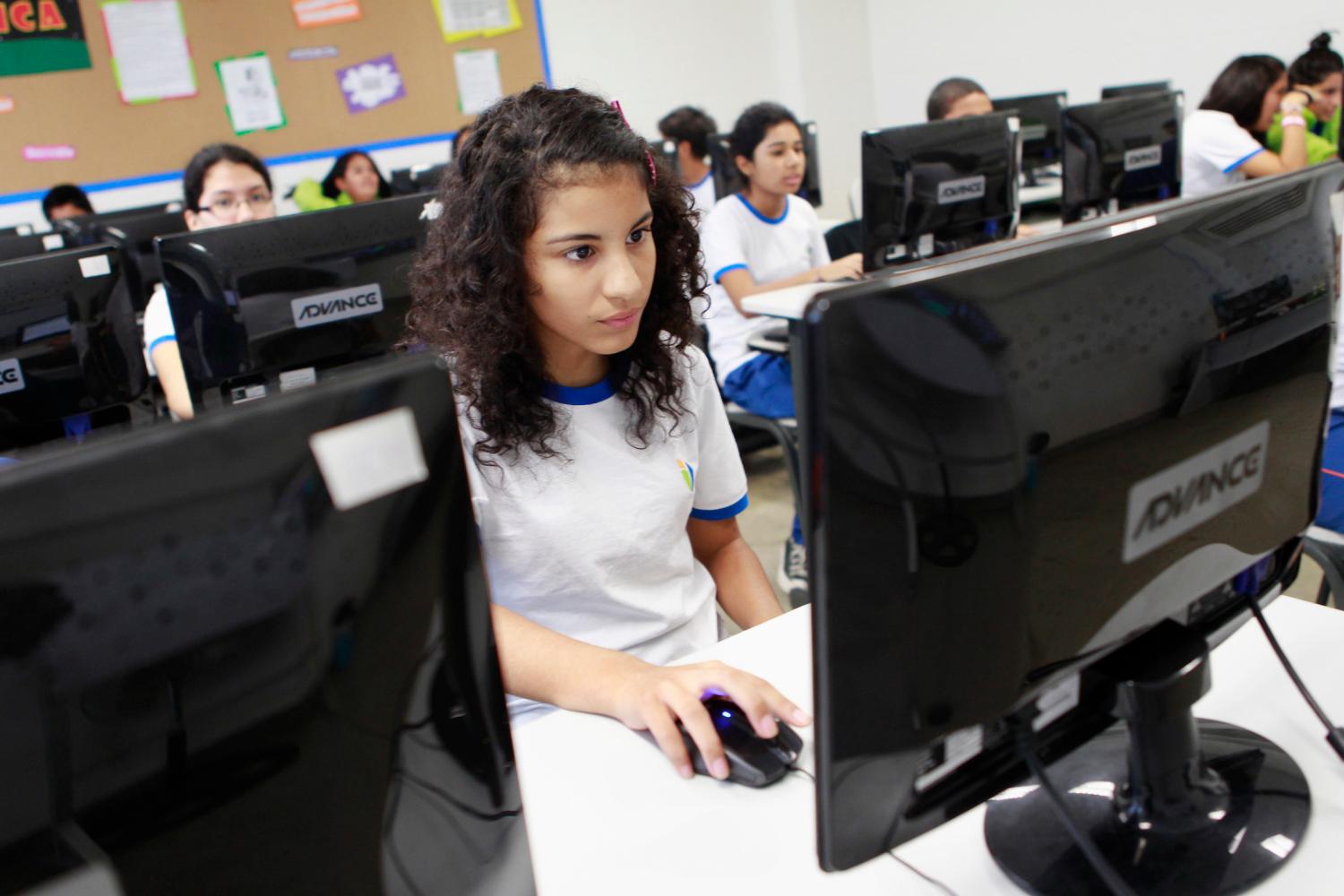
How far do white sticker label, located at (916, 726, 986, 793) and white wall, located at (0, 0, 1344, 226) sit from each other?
496 cm

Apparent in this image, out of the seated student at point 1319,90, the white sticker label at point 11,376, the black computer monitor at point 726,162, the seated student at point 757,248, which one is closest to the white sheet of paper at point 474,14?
the black computer monitor at point 726,162

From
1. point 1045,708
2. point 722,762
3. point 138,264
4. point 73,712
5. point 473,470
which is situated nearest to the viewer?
point 73,712

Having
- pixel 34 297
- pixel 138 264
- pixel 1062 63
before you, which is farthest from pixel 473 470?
pixel 1062 63

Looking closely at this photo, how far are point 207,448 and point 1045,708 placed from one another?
500mm

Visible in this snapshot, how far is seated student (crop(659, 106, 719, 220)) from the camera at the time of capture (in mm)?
4324

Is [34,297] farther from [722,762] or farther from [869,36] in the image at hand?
[869,36]

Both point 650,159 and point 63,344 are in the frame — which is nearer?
point 650,159

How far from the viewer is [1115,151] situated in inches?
110

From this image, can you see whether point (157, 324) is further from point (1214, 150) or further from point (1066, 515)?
point (1214, 150)

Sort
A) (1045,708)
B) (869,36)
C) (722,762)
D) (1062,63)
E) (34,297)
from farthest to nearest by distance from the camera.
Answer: (869,36) < (1062,63) < (34,297) < (722,762) < (1045,708)

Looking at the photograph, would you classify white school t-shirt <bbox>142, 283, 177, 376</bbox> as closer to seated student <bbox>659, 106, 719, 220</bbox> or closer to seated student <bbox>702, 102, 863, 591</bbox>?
seated student <bbox>702, 102, 863, 591</bbox>

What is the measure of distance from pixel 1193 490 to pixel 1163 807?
0.23m

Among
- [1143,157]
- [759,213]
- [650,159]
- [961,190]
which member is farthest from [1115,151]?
[650,159]

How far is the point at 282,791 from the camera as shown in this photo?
485 mm
